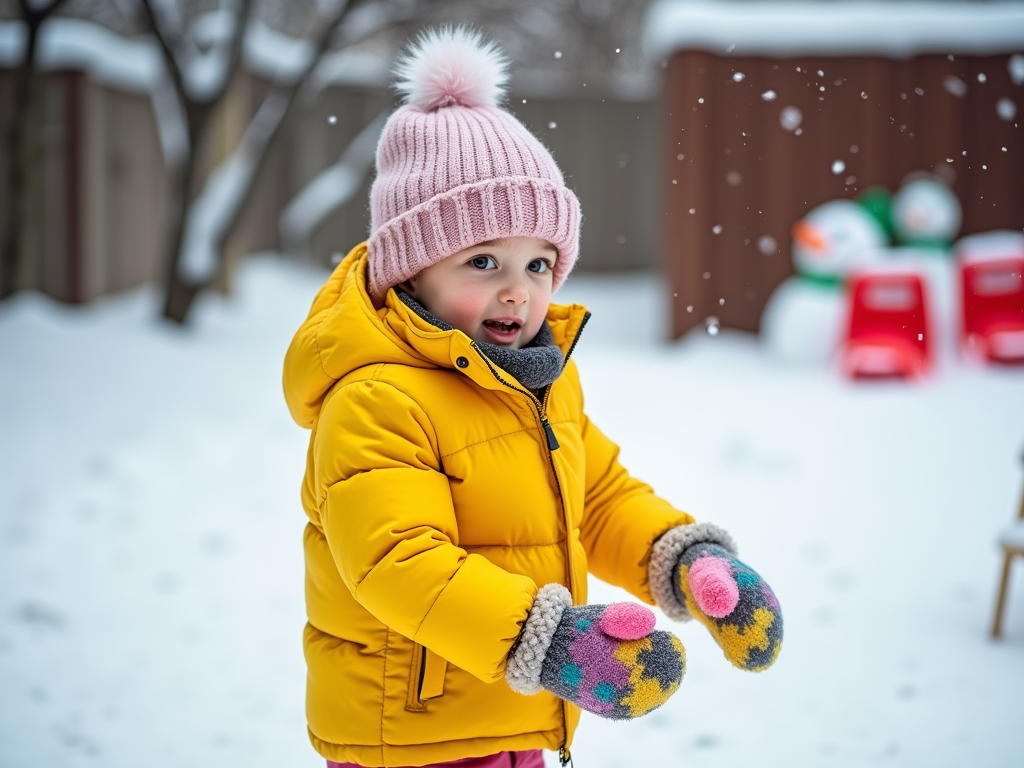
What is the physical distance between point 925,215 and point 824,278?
657mm

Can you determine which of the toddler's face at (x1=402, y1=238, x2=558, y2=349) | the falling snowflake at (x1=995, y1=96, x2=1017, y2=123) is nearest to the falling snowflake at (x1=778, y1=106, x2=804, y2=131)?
the falling snowflake at (x1=995, y1=96, x2=1017, y2=123)

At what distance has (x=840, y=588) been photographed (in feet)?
11.6

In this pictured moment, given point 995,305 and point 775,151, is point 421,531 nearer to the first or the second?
point 995,305

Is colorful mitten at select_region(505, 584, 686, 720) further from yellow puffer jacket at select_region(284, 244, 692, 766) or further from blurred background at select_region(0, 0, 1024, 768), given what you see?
blurred background at select_region(0, 0, 1024, 768)

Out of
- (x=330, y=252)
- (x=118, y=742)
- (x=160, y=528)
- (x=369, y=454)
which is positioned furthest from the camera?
(x=330, y=252)

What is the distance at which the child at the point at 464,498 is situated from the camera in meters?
1.33

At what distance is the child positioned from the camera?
1326mm

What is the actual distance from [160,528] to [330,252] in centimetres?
643

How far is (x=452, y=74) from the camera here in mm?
1647

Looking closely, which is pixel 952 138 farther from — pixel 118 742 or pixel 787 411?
pixel 118 742

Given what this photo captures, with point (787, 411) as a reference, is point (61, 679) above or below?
below

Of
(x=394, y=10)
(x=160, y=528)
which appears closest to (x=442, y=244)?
(x=160, y=528)

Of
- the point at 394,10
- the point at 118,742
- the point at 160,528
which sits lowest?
the point at 118,742

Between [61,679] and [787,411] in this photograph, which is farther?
[787,411]
